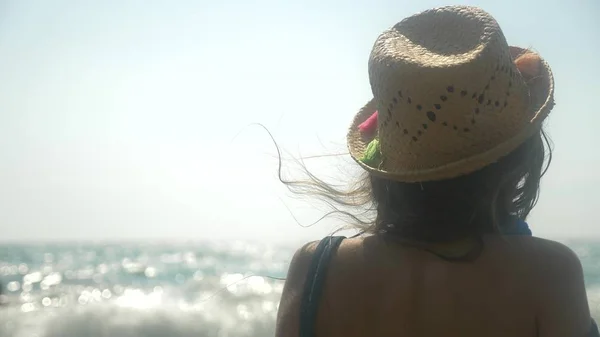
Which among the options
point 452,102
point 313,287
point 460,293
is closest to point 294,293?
point 313,287

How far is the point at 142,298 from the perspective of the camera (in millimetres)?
13766

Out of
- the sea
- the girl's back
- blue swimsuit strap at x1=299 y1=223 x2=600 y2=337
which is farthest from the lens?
the sea

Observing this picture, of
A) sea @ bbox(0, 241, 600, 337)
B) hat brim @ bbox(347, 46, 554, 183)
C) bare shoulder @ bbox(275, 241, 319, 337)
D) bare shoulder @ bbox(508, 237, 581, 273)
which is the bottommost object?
sea @ bbox(0, 241, 600, 337)

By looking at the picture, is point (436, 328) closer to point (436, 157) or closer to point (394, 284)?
point (394, 284)

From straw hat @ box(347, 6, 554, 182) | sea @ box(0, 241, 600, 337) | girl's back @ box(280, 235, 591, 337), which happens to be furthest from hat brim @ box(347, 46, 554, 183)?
sea @ box(0, 241, 600, 337)

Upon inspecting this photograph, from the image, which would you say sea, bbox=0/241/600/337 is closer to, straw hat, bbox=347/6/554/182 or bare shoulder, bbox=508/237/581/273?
straw hat, bbox=347/6/554/182

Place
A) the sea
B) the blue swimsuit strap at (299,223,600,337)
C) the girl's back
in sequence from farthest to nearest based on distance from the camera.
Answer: the sea → the blue swimsuit strap at (299,223,600,337) → the girl's back

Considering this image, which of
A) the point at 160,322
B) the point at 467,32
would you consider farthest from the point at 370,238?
the point at 160,322

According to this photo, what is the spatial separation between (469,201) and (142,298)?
42.7 ft

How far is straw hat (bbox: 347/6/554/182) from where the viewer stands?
Result: 58.4 inches

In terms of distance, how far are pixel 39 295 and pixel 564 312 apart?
1467 cm

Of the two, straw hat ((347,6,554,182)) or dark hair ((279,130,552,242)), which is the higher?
straw hat ((347,6,554,182))

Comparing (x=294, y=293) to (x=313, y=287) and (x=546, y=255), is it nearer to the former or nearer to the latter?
(x=313, y=287)

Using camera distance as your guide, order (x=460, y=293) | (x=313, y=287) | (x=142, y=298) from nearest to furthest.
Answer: (x=460, y=293) < (x=313, y=287) < (x=142, y=298)
